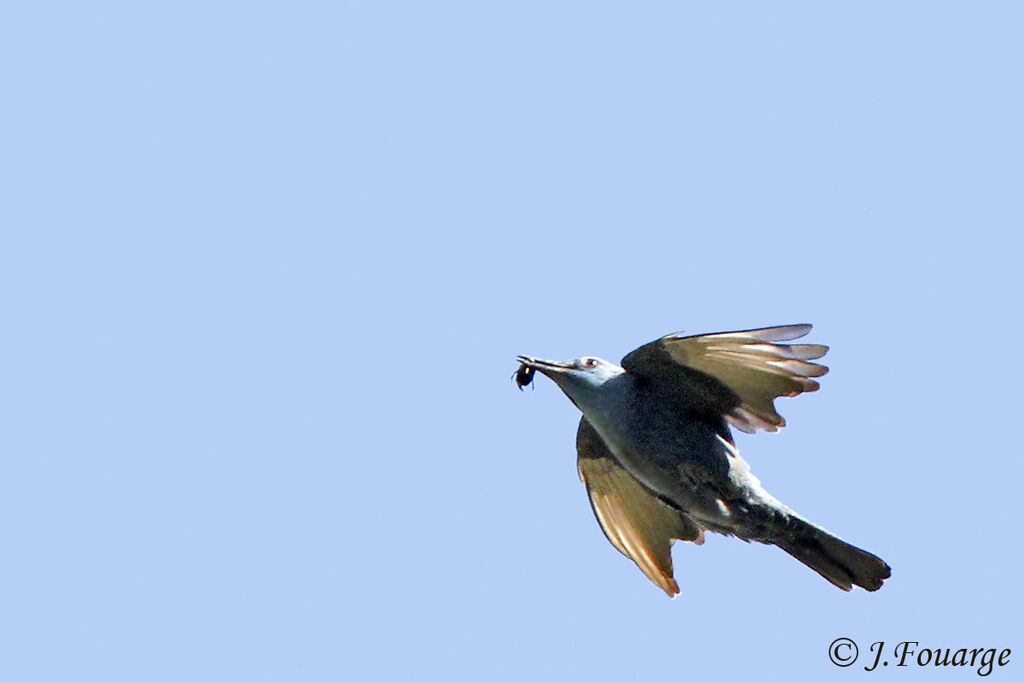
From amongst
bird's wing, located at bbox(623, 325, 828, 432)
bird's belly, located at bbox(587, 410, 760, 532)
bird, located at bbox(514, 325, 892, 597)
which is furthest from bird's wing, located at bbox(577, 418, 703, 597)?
bird's wing, located at bbox(623, 325, 828, 432)

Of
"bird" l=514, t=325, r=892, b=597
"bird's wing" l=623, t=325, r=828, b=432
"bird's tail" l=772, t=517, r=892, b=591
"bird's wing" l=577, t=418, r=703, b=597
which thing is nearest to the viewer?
"bird's wing" l=623, t=325, r=828, b=432

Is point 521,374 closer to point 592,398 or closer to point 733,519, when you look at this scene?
point 592,398

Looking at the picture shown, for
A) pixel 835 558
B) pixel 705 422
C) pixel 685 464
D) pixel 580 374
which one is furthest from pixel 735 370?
pixel 835 558

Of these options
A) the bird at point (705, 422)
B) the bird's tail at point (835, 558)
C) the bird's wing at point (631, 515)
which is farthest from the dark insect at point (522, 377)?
the bird's tail at point (835, 558)

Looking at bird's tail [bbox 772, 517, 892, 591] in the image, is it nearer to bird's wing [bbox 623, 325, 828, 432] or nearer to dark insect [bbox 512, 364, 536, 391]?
bird's wing [bbox 623, 325, 828, 432]

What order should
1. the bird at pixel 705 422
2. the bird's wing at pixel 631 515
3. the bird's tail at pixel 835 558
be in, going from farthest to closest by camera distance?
the bird's wing at pixel 631 515 → the bird's tail at pixel 835 558 → the bird at pixel 705 422

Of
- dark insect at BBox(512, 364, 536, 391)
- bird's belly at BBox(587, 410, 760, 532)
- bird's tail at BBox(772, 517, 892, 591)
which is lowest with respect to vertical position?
bird's tail at BBox(772, 517, 892, 591)

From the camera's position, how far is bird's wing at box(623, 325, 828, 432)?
9.91 metres

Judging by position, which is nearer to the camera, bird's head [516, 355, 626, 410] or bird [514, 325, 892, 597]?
bird [514, 325, 892, 597]

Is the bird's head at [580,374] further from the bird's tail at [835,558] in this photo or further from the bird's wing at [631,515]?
the bird's tail at [835,558]

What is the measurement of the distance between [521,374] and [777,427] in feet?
6.48

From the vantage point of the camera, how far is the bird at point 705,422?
33.4 ft

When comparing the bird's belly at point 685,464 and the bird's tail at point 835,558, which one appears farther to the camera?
the bird's tail at point 835,558

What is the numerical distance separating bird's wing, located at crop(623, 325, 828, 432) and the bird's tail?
0.84 m
